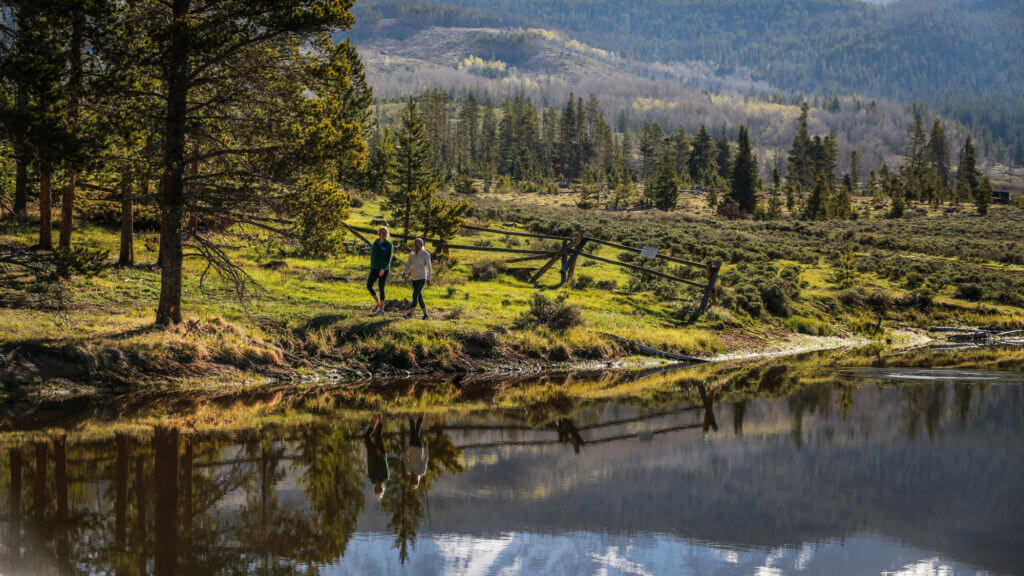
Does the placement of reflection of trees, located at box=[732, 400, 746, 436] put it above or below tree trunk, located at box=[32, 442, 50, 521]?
below

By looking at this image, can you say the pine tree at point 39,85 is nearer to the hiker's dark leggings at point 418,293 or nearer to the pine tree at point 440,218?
the hiker's dark leggings at point 418,293

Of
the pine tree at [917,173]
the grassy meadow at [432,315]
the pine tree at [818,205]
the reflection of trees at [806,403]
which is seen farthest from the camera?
the pine tree at [917,173]

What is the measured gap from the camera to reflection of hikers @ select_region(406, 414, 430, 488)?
10.4 meters

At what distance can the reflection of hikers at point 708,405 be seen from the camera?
14.2 metres

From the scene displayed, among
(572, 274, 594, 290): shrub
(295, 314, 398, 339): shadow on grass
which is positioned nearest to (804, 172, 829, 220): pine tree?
(572, 274, 594, 290): shrub

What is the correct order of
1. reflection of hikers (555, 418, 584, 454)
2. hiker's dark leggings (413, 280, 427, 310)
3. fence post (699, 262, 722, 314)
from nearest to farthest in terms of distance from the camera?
reflection of hikers (555, 418, 584, 454) < hiker's dark leggings (413, 280, 427, 310) < fence post (699, 262, 722, 314)

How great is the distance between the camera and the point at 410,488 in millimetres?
9805

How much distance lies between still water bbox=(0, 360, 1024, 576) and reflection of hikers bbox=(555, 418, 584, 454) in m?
0.06

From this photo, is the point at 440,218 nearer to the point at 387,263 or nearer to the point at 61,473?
the point at 387,263

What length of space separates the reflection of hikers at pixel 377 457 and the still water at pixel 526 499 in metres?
0.06

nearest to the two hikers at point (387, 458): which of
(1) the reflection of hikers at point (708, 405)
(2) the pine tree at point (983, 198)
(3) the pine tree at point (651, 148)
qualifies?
(1) the reflection of hikers at point (708, 405)

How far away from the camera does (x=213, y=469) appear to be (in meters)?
10.3

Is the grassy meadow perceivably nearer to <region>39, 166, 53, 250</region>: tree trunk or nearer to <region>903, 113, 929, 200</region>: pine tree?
<region>39, 166, 53, 250</region>: tree trunk

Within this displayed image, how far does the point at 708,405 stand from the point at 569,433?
3.99 meters
